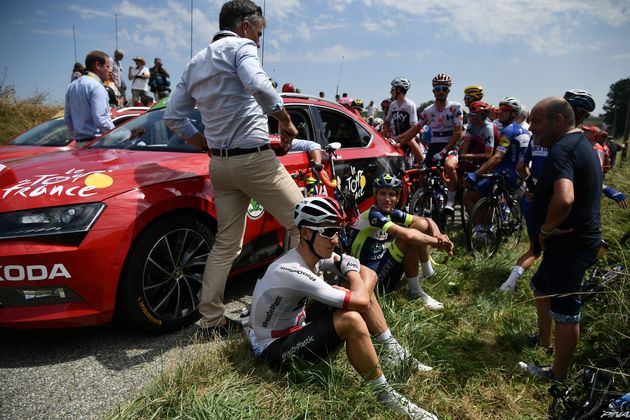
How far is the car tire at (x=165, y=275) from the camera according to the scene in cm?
291

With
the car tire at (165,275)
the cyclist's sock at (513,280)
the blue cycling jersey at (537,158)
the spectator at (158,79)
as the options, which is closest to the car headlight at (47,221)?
the car tire at (165,275)

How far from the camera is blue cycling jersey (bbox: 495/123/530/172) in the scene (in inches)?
221

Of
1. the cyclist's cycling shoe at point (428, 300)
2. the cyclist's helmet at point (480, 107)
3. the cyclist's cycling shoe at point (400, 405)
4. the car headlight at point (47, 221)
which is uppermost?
the cyclist's helmet at point (480, 107)

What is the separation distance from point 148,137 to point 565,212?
3311mm

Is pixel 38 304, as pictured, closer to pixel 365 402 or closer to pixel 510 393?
pixel 365 402

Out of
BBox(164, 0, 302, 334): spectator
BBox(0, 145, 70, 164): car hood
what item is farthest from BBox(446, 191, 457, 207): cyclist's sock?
BBox(0, 145, 70, 164): car hood

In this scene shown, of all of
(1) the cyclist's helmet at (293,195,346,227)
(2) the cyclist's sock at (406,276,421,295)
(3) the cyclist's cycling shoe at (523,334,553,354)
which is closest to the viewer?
(1) the cyclist's helmet at (293,195,346,227)

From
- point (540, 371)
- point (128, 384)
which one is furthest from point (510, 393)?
point (128, 384)

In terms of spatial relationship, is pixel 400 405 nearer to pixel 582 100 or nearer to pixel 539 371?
pixel 539 371

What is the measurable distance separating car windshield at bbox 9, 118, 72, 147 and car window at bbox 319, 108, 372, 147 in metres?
4.06

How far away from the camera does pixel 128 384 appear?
2629mm

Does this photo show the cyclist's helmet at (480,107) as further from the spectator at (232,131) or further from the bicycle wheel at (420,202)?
the spectator at (232,131)

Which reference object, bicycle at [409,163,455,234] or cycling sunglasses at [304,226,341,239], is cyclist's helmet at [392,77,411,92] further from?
cycling sunglasses at [304,226,341,239]

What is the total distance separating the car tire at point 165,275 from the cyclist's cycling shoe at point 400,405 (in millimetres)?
1566
